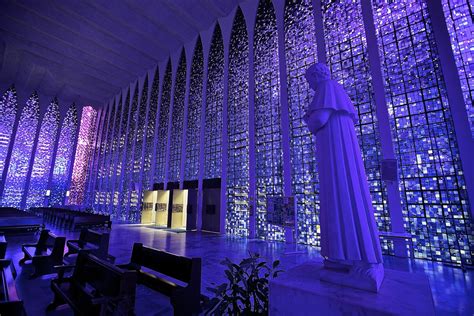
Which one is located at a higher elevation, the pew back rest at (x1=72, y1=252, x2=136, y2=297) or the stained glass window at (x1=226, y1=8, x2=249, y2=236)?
the stained glass window at (x1=226, y1=8, x2=249, y2=236)

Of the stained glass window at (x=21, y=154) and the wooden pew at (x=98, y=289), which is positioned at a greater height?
the stained glass window at (x=21, y=154)

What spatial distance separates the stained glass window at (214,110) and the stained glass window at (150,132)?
21.2 feet

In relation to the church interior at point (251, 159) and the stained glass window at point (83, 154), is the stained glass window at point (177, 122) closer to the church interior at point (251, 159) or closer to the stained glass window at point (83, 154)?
the church interior at point (251, 159)

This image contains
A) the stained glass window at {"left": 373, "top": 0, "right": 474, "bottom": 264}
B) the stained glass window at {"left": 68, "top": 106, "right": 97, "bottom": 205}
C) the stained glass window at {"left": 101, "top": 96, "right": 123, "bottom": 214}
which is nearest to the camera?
the stained glass window at {"left": 373, "top": 0, "right": 474, "bottom": 264}

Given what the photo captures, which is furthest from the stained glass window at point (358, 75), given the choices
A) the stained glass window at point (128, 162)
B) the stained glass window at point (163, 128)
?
the stained glass window at point (128, 162)

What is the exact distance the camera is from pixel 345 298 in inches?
55.3

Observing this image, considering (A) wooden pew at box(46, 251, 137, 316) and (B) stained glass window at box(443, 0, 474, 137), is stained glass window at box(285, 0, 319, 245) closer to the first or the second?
(B) stained glass window at box(443, 0, 474, 137)

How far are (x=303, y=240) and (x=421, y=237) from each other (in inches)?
130

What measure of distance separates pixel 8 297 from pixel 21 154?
28070 mm

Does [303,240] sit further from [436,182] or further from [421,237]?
[436,182]

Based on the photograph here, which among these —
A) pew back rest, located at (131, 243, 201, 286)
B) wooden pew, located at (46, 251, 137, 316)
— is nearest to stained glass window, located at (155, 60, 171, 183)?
pew back rest, located at (131, 243, 201, 286)

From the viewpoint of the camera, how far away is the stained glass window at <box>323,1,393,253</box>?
6.44 m

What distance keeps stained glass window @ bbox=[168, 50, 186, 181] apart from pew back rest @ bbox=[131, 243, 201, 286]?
431 inches

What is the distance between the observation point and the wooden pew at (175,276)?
2139mm
